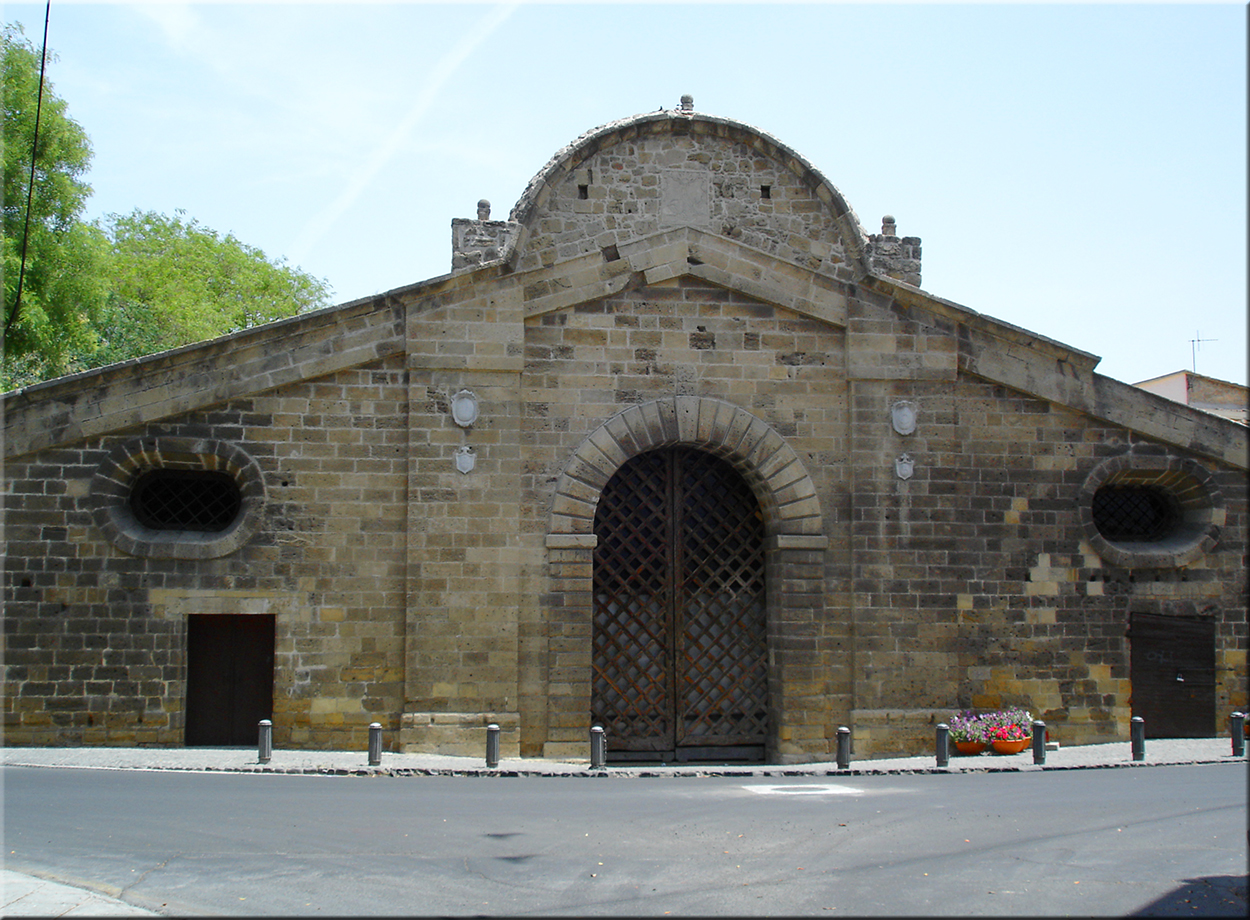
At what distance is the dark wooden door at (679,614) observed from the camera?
1497 centimetres

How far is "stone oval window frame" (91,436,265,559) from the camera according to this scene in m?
13.6

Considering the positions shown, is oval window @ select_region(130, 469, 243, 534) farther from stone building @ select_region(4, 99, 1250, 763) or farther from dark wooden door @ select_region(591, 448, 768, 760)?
dark wooden door @ select_region(591, 448, 768, 760)

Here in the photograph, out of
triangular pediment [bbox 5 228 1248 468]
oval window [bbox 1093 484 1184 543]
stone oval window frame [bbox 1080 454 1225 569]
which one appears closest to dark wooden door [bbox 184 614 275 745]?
triangular pediment [bbox 5 228 1248 468]

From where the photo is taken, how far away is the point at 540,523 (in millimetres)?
14477

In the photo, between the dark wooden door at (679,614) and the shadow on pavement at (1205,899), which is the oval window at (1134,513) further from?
the shadow on pavement at (1205,899)

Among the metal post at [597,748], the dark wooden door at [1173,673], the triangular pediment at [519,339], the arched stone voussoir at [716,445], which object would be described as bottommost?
the metal post at [597,748]

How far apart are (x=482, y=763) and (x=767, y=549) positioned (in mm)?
5129

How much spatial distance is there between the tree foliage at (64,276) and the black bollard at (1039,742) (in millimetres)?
20140

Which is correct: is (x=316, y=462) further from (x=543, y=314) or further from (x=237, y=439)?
(x=543, y=314)

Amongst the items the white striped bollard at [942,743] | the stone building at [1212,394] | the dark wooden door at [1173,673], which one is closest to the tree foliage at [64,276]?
the white striped bollard at [942,743]

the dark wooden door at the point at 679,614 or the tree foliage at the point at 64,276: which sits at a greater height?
the tree foliage at the point at 64,276

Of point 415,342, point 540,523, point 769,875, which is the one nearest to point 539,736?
point 540,523

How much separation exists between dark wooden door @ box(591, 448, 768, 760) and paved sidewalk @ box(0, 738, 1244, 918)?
2.56 feet

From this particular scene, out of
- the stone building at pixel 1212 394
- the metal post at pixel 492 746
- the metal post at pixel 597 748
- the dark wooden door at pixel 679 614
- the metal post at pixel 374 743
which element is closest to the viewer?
the metal post at pixel 374 743
